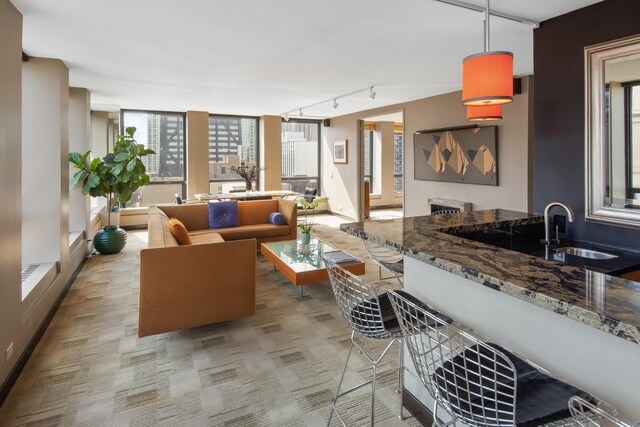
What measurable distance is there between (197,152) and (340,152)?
10.9ft

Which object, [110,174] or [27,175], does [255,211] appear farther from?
[27,175]

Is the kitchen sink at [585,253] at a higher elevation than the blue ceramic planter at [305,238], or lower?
higher

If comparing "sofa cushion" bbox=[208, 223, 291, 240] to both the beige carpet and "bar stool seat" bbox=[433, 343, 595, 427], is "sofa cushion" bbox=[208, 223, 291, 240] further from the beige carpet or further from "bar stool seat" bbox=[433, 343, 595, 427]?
"bar stool seat" bbox=[433, 343, 595, 427]

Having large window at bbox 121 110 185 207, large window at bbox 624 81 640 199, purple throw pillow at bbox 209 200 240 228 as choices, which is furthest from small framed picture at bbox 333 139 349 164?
large window at bbox 624 81 640 199

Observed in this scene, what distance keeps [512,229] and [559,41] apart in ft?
4.91

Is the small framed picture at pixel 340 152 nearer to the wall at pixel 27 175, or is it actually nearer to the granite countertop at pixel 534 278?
the wall at pixel 27 175

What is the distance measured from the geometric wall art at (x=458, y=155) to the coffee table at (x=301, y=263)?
2669 mm

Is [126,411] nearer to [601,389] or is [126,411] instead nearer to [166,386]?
[166,386]

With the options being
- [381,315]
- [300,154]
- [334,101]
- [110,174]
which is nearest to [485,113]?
[381,315]

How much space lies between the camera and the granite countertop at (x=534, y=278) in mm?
1058

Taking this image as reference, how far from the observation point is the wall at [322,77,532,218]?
17.3ft

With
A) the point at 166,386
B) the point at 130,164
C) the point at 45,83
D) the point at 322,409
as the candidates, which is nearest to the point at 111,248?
the point at 130,164

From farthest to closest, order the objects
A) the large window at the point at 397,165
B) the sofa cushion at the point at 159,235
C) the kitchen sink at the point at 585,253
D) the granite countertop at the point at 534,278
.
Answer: the large window at the point at 397,165
the sofa cushion at the point at 159,235
the kitchen sink at the point at 585,253
the granite countertop at the point at 534,278

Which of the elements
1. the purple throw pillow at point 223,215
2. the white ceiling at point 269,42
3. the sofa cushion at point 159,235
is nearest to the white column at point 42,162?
the white ceiling at point 269,42
